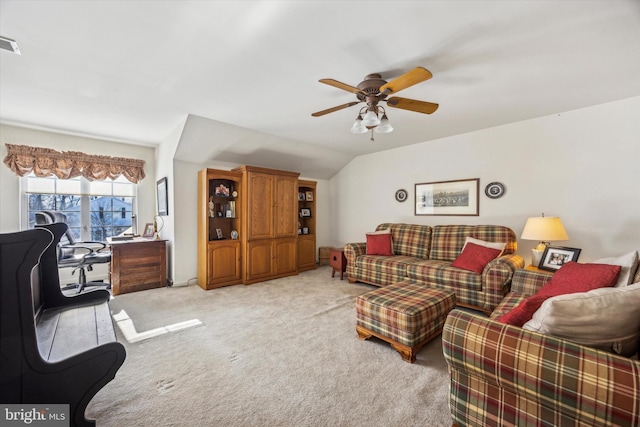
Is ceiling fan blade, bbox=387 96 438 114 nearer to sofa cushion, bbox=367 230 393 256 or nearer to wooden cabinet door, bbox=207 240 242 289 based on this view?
sofa cushion, bbox=367 230 393 256

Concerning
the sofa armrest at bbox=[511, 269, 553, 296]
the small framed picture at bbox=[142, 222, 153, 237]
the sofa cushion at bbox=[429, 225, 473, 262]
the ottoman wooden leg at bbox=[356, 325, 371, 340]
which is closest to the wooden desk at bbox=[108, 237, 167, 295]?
the small framed picture at bbox=[142, 222, 153, 237]

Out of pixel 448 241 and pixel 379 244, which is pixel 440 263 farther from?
pixel 379 244

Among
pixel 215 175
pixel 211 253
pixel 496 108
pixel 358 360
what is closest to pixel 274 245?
pixel 211 253

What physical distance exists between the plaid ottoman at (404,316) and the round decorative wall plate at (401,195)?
246 centimetres

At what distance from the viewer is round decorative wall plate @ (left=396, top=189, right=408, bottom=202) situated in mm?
4762

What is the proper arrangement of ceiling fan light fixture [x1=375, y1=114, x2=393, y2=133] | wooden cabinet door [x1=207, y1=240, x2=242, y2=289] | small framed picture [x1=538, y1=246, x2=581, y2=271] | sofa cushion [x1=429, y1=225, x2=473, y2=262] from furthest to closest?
1. wooden cabinet door [x1=207, y1=240, x2=242, y2=289]
2. sofa cushion [x1=429, y1=225, x2=473, y2=262]
3. small framed picture [x1=538, y1=246, x2=581, y2=271]
4. ceiling fan light fixture [x1=375, y1=114, x2=393, y2=133]

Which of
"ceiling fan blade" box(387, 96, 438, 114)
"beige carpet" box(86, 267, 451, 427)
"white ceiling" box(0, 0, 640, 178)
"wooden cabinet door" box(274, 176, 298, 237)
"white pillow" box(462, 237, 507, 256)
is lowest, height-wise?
"beige carpet" box(86, 267, 451, 427)

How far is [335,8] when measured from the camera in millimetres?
1581

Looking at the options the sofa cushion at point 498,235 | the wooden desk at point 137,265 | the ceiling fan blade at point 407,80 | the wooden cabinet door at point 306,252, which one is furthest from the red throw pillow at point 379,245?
the wooden desk at point 137,265

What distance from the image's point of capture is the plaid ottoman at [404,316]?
6.86 feet

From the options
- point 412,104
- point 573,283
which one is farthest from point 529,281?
point 412,104

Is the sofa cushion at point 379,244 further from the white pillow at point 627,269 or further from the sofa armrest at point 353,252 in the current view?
the white pillow at point 627,269

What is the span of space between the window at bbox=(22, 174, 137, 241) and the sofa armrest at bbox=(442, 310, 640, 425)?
16.6ft

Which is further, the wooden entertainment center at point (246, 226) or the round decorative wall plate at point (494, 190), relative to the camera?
the wooden entertainment center at point (246, 226)
